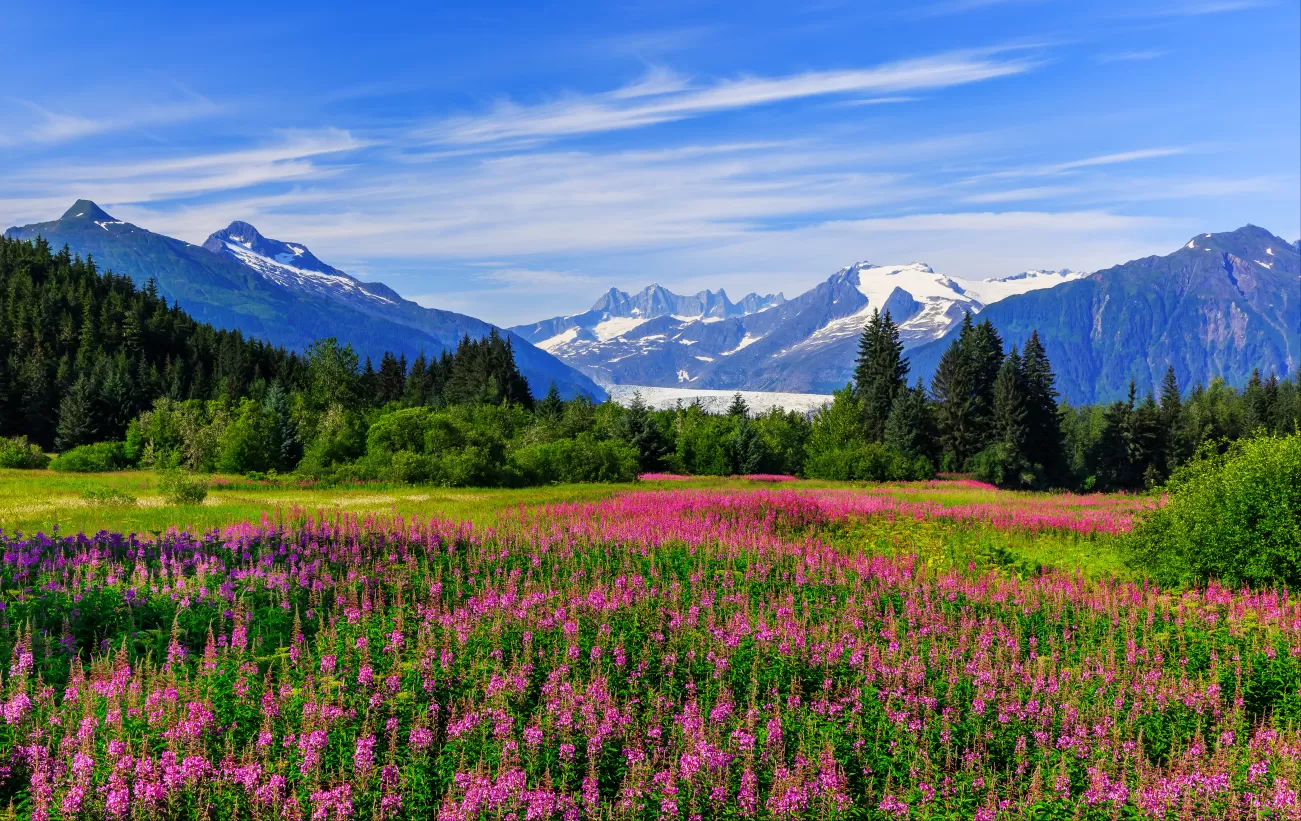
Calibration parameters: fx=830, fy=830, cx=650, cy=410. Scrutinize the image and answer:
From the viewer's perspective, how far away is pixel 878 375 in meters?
90.8

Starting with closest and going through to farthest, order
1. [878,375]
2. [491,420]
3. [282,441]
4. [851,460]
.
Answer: [282,441], [851,460], [491,420], [878,375]

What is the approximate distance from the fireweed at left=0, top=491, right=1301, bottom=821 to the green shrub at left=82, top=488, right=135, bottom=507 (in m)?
14.5

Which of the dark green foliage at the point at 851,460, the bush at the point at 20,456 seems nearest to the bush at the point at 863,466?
the dark green foliage at the point at 851,460

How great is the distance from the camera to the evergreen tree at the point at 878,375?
85375mm

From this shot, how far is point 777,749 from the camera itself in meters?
7.21

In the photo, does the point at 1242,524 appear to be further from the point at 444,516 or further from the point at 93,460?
the point at 93,460

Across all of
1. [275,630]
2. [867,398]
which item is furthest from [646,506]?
Answer: [867,398]

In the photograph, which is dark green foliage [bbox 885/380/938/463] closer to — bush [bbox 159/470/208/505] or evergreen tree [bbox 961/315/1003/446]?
evergreen tree [bbox 961/315/1003/446]

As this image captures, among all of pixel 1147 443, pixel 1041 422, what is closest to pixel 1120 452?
pixel 1147 443

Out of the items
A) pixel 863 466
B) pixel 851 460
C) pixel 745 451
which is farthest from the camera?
pixel 745 451

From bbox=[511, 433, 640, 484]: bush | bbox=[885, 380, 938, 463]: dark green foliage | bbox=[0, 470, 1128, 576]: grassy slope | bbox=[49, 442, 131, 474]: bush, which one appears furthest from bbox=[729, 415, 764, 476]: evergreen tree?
bbox=[49, 442, 131, 474]: bush

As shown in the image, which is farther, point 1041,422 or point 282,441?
point 1041,422

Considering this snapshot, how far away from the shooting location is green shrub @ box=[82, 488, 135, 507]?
1107 inches

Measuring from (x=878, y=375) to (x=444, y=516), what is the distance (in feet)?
241
